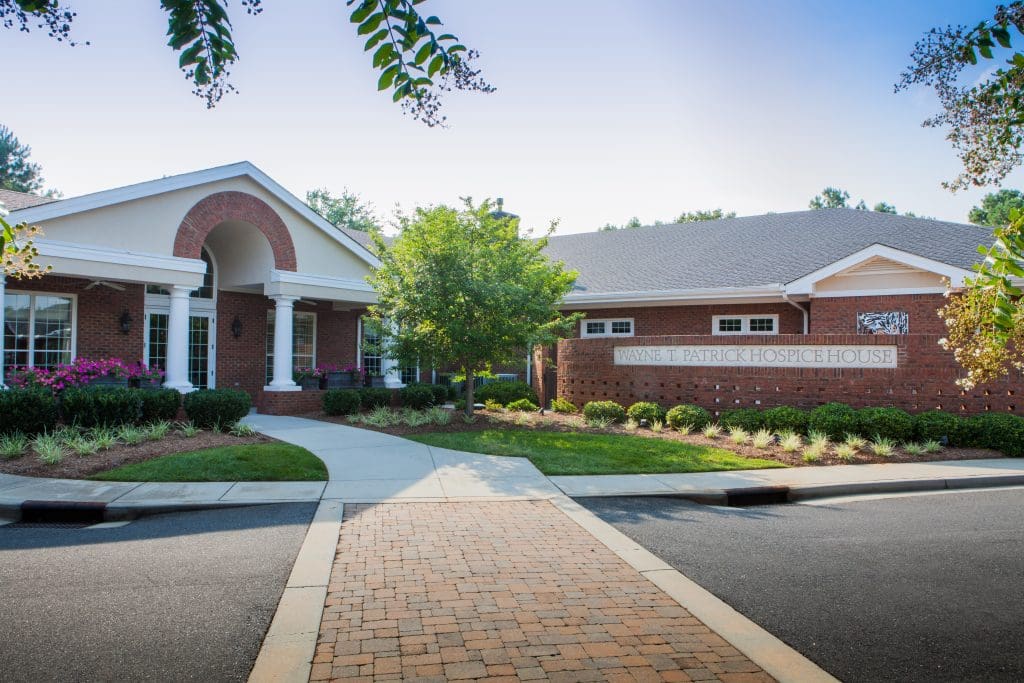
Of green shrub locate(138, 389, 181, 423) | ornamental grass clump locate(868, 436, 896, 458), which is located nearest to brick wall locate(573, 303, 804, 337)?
ornamental grass clump locate(868, 436, 896, 458)

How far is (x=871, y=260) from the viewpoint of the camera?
51.8ft

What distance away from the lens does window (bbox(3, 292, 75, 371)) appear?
14.1 meters

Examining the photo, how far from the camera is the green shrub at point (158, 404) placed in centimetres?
1231

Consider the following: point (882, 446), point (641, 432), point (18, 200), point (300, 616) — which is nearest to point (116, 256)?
point (18, 200)

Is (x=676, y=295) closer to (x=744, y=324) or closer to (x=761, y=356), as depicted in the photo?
(x=744, y=324)

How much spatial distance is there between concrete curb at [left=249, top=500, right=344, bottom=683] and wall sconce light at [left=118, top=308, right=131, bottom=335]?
11409 millimetres

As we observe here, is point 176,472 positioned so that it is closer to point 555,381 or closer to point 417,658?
point 417,658

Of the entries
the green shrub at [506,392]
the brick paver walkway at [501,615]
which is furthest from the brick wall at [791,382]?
the brick paver walkway at [501,615]

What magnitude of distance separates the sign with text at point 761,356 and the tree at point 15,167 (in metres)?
46.5

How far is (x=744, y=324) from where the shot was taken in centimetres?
1831

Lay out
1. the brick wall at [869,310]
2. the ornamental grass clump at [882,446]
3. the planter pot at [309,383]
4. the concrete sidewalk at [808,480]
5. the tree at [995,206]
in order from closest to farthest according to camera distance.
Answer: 1. the concrete sidewalk at [808,480]
2. the ornamental grass clump at [882,446]
3. the brick wall at [869,310]
4. the planter pot at [309,383]
5. the tree at [995,206]

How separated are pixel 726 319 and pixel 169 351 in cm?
1389

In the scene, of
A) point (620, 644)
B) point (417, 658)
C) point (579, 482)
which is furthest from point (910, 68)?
point (579, 482)

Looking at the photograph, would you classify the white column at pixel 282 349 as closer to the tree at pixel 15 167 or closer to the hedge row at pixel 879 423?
the hedge row at pixel 879 423
